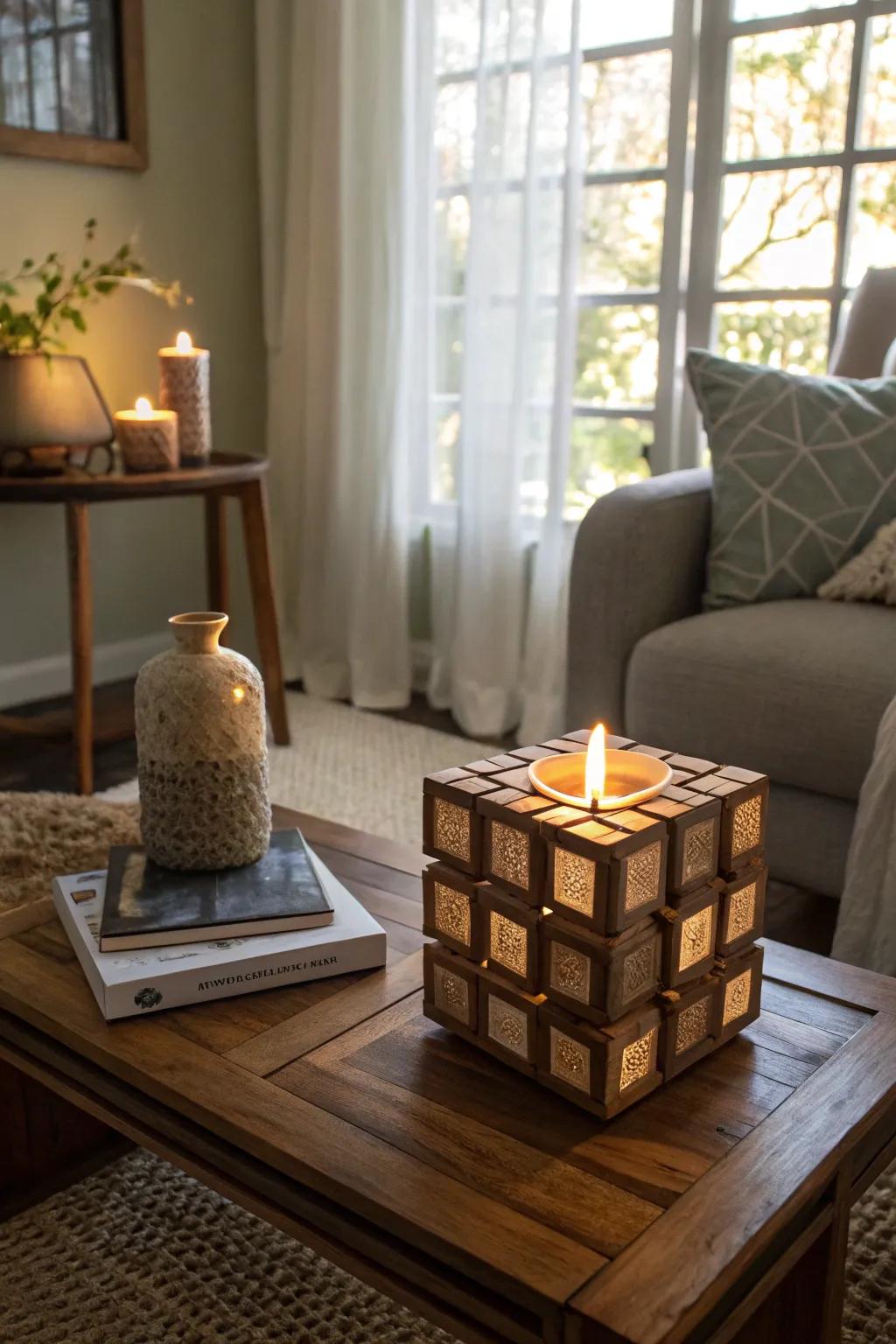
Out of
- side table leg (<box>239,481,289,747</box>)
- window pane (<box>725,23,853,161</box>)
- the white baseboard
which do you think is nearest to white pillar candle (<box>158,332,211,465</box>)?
side table leg (<box>239,481,289,747</box>)

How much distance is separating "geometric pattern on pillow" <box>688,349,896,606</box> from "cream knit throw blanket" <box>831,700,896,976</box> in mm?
430

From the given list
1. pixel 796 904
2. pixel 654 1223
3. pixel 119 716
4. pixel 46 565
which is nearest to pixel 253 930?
pixel 654 1223

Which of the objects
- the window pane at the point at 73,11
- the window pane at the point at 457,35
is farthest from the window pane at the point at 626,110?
the window pane at the point at 73,11

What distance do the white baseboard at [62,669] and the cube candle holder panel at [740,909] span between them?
80.8 inches

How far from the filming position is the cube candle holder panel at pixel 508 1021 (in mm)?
790

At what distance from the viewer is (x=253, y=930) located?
3.08 ft

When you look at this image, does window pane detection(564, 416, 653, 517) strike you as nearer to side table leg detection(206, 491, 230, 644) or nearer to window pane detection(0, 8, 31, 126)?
side table leg detection(206, 491, 230, 644)

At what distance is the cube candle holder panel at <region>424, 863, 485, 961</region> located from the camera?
0.82 meters

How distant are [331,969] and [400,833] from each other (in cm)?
114

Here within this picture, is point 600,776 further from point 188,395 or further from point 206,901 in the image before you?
point 188,395

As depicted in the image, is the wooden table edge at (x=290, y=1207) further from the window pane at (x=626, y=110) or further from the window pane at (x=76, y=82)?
the window pane at (x=76, y=82)

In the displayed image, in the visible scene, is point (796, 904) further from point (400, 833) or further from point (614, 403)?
point (614, 403)

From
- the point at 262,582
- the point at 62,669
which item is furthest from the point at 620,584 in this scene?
the point at 62,669

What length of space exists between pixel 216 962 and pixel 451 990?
18cm
